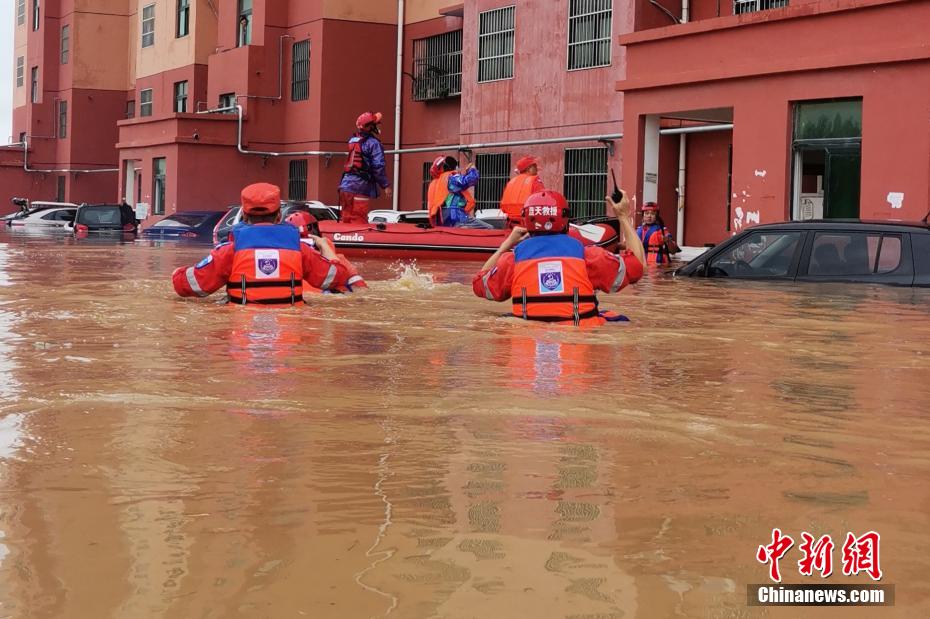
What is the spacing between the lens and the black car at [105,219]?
34.8 metres

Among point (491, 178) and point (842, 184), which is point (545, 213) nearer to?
point (842, 184)

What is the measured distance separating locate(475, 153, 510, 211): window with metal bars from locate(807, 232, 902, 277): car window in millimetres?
17219

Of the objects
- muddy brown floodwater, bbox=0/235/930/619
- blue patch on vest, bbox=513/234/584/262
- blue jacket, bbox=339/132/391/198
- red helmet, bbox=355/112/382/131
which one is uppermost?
red helmet, bbox=355/112/382/131

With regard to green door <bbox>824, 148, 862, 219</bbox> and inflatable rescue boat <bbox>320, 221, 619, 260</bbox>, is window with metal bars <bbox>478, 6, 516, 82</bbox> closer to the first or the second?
inflatable rescue boat <bbox>320, 221, 619, 260</bbox>

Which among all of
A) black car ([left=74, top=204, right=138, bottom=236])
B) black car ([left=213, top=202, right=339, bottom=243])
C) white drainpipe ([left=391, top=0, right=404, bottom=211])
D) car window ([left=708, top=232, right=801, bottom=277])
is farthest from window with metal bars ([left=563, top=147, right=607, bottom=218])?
car window ([left=708, top=232, right=801, bottom=277])

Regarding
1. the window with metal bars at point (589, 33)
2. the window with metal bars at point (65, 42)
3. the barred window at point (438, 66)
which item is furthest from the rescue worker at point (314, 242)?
the window with metal bars at point (65, 42)

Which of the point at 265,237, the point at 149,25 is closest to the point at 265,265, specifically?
the point at 265,237

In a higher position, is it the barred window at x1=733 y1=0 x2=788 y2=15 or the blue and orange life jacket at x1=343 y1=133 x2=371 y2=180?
the barred window at x1=733 y1=0 x2=788 y2=15

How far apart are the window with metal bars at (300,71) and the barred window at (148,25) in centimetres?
1110

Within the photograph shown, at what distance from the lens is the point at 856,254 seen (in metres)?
12.8

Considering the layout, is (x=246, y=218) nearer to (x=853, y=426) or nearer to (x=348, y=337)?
(x=348, y=337)

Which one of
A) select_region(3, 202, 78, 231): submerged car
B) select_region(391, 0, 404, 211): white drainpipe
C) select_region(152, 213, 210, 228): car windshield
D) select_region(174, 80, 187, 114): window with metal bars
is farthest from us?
select_region(174, 80, 187, 114): window with metal bars

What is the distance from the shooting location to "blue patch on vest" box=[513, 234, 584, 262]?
31.1ft

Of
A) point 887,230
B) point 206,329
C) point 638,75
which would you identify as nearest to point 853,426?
point 206,329
